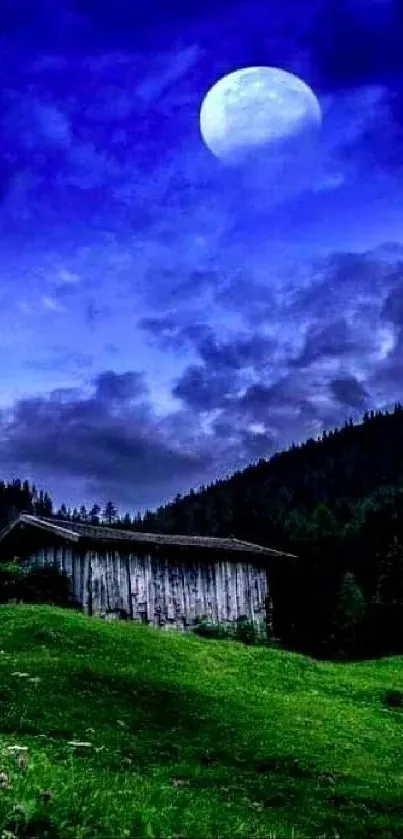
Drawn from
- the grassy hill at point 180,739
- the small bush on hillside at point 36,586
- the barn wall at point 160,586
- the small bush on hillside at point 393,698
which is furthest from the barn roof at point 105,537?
the small bush on hillside at point 393,698

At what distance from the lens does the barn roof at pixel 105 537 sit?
3909 centimetres

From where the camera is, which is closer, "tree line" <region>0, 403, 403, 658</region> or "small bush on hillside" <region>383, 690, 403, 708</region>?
"small bush on hillside" <region>383, 690, 403, 708</region>

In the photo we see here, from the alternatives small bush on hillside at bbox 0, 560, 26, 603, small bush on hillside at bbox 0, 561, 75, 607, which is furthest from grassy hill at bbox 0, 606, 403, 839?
A: small bush on hillside at bbox 0, 560, 26, 603

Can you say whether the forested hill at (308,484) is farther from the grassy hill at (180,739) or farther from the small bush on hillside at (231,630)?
the grassy hill at (180,739)

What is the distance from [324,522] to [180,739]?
65.3 meters

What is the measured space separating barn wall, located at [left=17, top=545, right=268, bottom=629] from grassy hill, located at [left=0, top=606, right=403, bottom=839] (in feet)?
29.3

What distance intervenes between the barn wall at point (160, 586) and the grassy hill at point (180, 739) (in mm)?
8920

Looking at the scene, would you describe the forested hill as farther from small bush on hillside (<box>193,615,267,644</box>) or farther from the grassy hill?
the grassy hill

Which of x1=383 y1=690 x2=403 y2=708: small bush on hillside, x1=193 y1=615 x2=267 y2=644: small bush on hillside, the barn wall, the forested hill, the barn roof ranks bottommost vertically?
x1=383 y1=690 x2=403 y2=708: small bush on hillside

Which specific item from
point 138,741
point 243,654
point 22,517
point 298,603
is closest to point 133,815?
point 138,741

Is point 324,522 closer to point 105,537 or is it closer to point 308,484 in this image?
point 105,537

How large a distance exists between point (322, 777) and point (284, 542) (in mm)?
45121

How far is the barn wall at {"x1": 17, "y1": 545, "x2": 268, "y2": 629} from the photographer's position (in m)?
39.2

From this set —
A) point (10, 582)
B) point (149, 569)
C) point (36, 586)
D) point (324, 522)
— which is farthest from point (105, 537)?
point (324, 522)
